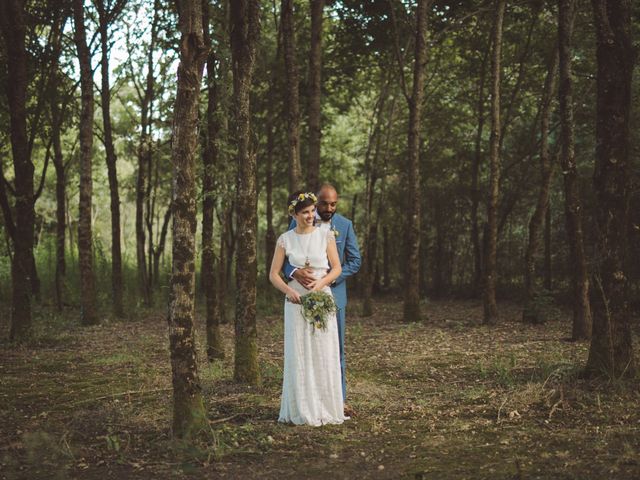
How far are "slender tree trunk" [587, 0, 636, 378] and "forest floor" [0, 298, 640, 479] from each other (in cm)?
51

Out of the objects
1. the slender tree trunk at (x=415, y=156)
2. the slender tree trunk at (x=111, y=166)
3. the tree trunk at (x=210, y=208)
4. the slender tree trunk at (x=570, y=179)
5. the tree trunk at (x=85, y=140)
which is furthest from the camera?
the slender tree trunk at (x=111, y=166)

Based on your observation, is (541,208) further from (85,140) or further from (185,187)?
(185,187)

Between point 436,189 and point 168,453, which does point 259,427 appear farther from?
point 436,189

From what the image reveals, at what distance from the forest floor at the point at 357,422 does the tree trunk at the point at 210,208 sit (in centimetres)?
52

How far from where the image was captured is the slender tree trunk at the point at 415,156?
16.5m

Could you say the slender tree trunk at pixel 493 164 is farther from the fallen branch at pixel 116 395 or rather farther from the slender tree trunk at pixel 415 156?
the fallen branch at pixel 116 395

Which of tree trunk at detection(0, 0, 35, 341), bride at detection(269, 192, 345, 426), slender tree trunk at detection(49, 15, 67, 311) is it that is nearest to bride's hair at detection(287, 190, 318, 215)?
bride at detection(269, 192, 345, 426)

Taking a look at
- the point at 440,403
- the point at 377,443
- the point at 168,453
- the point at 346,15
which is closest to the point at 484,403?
the point at 440,403

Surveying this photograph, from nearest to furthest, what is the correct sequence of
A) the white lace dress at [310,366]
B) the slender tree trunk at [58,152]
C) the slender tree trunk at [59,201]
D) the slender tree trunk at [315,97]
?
the white lace dress at [310,366] < the slender tree trunk at [315,97] < the slender tree trunk at [58,152] < the slender tree trunk at [59,201]

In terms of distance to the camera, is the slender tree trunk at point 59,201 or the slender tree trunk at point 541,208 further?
the slender tree trunk at point 59,201

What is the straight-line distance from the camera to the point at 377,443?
648 centimetres

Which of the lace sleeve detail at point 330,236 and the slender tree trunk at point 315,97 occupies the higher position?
the slender tree trunk at point 315,97

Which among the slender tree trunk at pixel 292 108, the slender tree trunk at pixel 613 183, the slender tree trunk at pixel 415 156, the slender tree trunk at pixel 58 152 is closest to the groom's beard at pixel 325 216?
the slender tree trunk at pixel 613 183

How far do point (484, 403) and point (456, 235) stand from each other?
1999 cm
